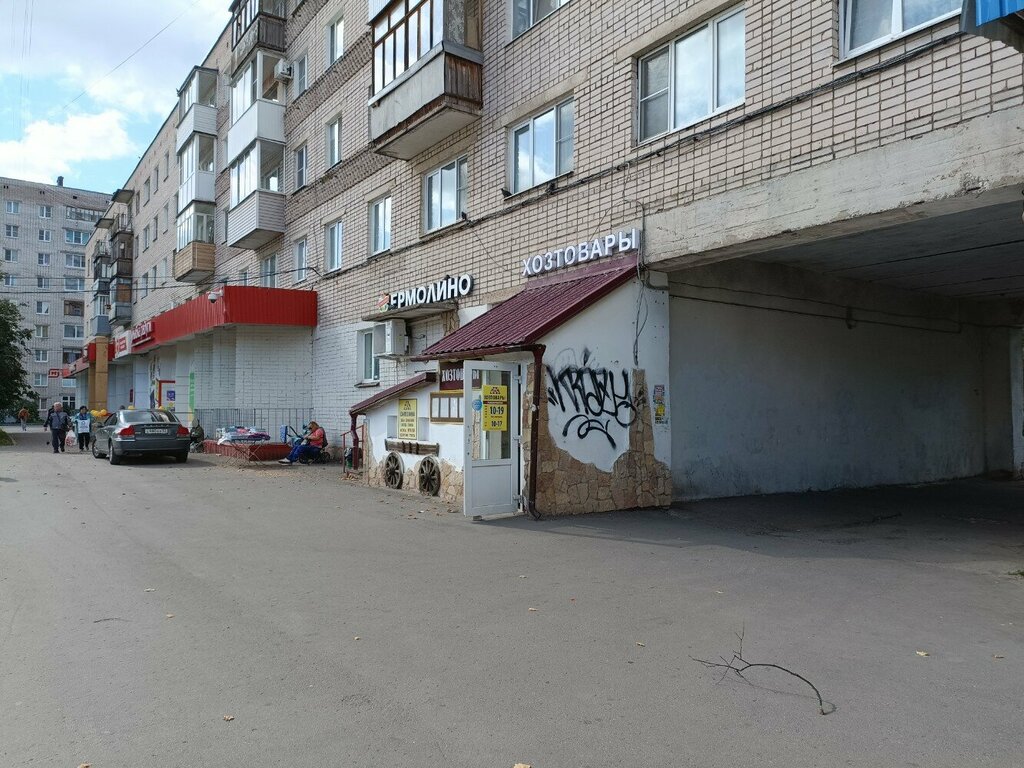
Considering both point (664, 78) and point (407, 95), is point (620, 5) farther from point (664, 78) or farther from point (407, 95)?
point (407, 95)

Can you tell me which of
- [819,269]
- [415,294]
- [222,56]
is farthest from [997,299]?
[222,56]

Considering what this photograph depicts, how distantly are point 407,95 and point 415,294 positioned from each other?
389 cm

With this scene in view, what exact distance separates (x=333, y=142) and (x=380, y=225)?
13.1ft

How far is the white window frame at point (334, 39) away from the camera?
2020cm

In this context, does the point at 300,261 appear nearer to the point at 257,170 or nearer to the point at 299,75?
the point at 257,170

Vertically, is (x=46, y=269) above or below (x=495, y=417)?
above

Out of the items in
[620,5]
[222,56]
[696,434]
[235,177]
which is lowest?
[696,434]

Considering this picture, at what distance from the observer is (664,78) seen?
10523 mm

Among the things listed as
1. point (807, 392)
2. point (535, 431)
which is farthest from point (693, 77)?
point (807, 392)

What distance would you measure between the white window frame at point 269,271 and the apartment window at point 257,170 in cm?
200

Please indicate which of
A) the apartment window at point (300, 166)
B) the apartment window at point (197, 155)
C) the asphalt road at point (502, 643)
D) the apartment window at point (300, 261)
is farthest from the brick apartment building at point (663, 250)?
the apartment window at point (197, 155)

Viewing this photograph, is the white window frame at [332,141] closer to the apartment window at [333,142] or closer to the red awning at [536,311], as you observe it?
the apartment window at [333,142]

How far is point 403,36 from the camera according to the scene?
49.2 ft

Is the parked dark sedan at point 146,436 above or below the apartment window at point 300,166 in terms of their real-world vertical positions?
below
